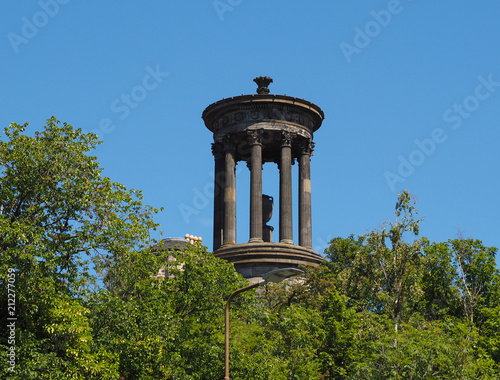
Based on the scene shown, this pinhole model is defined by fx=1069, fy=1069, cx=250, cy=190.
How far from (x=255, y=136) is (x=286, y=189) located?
5.18m

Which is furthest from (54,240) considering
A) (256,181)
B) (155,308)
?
(256,181)

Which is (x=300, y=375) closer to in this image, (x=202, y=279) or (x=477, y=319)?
(x=202, y=279)

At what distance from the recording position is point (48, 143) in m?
51.7

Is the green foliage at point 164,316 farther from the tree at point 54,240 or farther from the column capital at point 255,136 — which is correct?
the column capital at point 255,136

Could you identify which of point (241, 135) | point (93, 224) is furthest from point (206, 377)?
point (241, 135)

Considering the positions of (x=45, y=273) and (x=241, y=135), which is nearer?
(x=45, y=273)

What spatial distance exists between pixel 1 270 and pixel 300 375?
19.7 m

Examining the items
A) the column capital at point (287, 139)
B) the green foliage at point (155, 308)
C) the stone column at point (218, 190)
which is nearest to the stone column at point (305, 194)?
the column capital at point (287, 139)

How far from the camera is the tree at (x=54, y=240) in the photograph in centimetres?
4734

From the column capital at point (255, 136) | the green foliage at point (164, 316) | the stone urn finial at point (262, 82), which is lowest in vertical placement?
the green foliage at point (164, 316)

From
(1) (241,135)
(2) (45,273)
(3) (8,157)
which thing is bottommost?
(2) (45,273)

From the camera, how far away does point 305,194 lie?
301 ft

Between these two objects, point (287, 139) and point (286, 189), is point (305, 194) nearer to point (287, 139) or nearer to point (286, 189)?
point (286, 189)

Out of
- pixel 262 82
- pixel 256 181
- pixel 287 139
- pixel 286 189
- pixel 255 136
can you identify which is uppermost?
pixel 262 82
